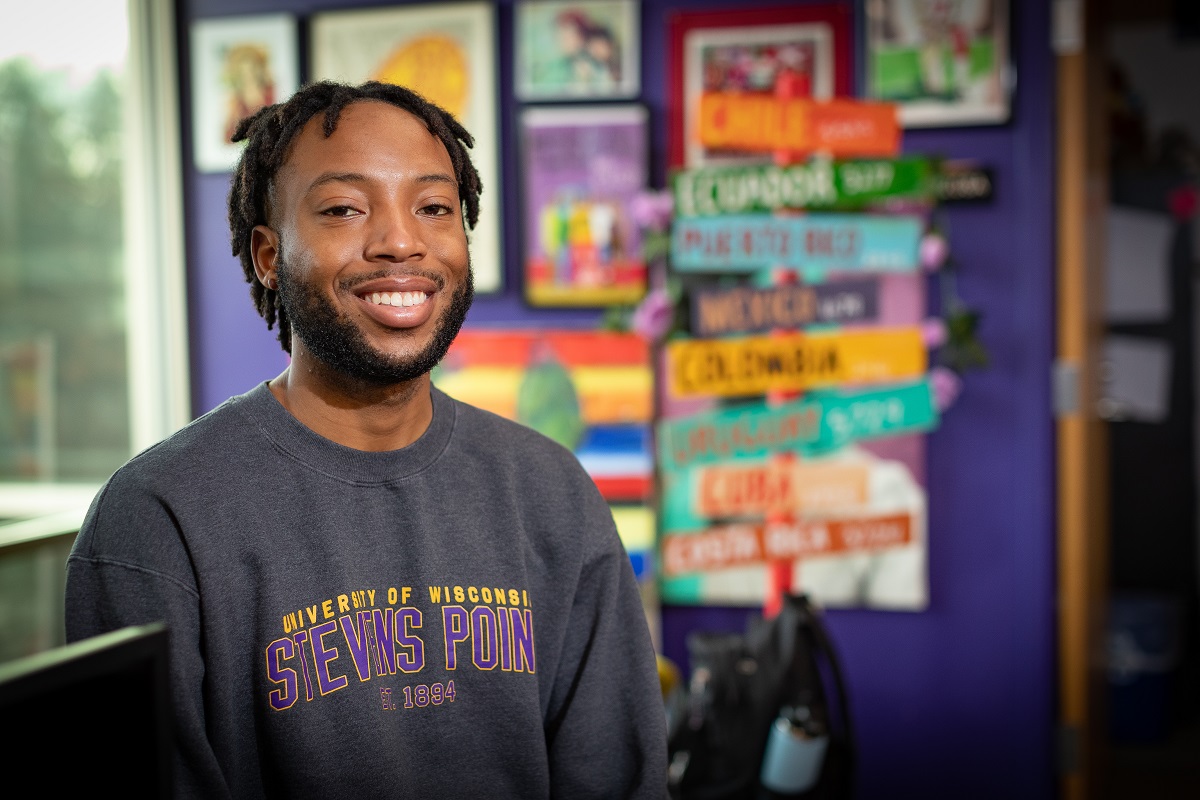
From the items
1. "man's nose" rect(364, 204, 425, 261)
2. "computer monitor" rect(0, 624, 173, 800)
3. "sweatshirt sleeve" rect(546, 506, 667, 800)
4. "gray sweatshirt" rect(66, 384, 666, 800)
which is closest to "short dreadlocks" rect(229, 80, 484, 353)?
"man's nose" rect(364, 204, 425, 261)

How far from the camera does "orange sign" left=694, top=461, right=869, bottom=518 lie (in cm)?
268

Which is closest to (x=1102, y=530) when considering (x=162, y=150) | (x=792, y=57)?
(x=792, y=57)

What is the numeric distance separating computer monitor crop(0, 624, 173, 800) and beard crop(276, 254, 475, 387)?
619mm

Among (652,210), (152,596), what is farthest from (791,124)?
(152,596)

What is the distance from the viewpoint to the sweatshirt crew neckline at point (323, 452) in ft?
3.96

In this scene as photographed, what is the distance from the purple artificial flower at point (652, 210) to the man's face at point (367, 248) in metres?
1.52

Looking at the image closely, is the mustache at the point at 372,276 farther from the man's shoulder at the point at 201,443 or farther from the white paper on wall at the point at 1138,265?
the white paper on wall at the point at 1138,265

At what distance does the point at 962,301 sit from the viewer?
2680 mm

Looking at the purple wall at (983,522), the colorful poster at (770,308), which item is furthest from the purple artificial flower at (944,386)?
the colorful poster at (770,308)

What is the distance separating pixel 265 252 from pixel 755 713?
4.92ft

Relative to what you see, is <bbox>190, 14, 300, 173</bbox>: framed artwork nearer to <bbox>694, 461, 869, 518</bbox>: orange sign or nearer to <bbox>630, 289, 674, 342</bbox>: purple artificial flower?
<bbox>630, 289, 674, 342</bbox>: purple artificial flower

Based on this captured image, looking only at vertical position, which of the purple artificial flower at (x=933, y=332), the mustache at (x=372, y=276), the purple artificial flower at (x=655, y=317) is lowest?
the purple artificial flower at (x=933, y=332)

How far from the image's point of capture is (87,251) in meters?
3.00

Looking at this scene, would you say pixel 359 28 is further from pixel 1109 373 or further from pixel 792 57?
pixel 1109 373
